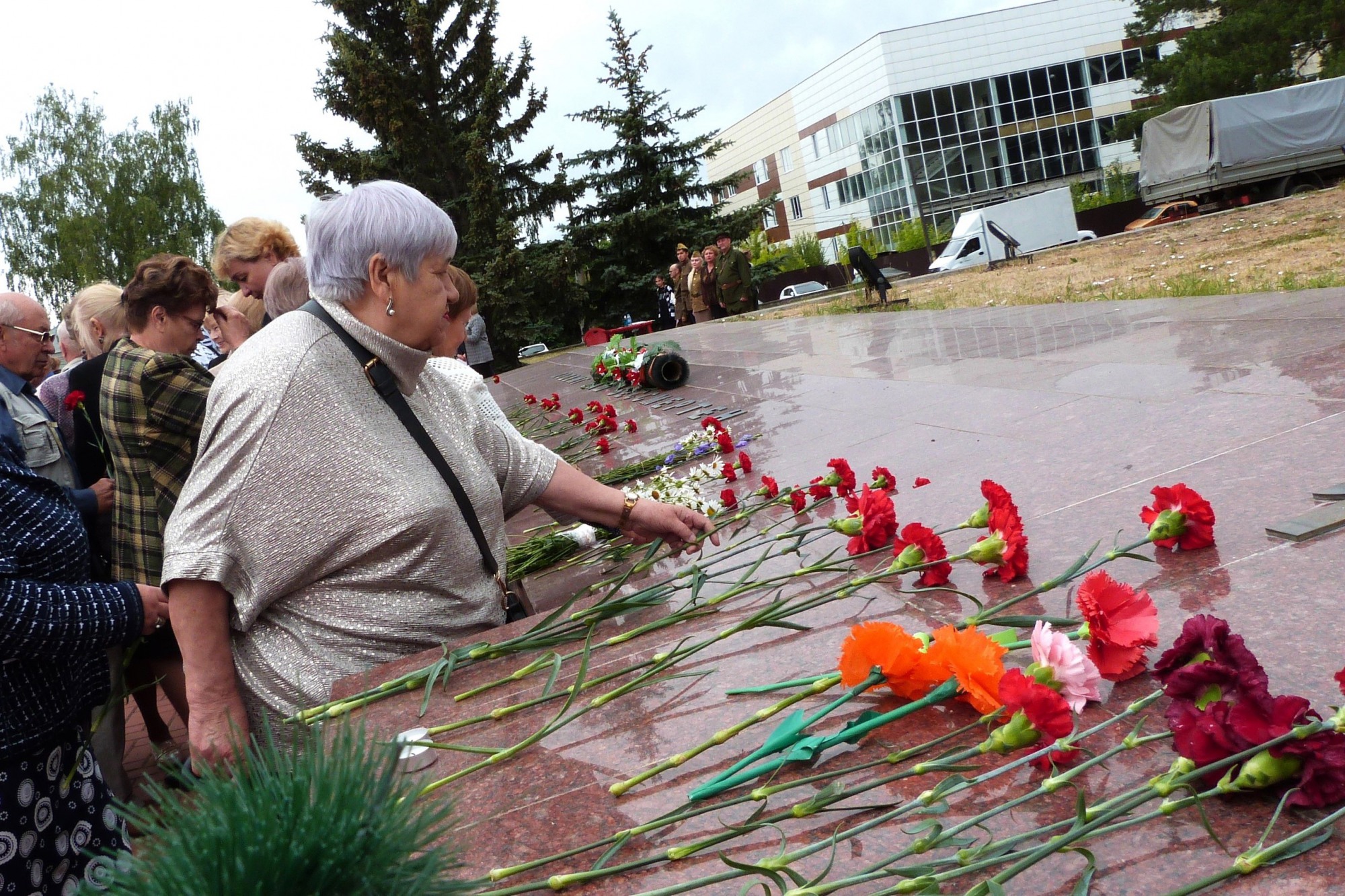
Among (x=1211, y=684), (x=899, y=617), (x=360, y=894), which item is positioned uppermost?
(x=360, y=894)

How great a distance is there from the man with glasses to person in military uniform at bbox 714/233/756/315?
13.3m

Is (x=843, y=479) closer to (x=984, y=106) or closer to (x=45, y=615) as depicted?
(x=45, y=615)

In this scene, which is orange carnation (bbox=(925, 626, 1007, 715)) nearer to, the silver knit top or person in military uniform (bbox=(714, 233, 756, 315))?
the silver knit top

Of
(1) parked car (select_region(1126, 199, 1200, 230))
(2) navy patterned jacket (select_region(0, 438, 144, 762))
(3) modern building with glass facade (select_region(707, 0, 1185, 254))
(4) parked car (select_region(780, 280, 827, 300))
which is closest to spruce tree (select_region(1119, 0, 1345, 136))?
(3) modern building with glass facade (select_region(707, 0, 1185, 254))

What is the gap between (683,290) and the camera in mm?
18891

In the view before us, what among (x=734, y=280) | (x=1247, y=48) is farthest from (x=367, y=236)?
(x=1247, y=48)

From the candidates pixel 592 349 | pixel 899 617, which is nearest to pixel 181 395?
pixel 899 617

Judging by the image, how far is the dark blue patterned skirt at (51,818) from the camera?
2047mm

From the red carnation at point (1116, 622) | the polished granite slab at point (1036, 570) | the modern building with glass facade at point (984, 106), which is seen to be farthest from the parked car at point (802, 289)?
the red carnation at point (1116, 622)

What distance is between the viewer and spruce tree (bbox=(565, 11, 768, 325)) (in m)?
27.2

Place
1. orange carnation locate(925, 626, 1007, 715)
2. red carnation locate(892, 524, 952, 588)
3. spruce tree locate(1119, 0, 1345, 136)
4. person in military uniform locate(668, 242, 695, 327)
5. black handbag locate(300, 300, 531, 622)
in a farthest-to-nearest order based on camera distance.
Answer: spruce tree locate(1119, 0, 1345, 136), person in military uniform locate(668, 242, 695, 327), black handbag locate(300, 300, 531, 622), red carnation locate(892, 524, 952, 588), orange carnation locate(925, 626, 1007, 715)

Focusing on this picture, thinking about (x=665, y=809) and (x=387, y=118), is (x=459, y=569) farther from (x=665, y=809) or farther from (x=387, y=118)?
(x=387, y=118)

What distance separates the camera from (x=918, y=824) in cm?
122

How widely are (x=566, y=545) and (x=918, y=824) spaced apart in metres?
2.08
